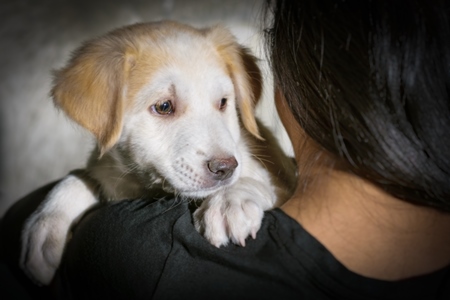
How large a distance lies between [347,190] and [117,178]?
0.96 meters

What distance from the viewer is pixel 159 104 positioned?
5.47 feet

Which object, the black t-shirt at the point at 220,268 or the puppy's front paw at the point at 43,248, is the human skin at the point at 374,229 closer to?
the black t-shirt at the point at 220,268

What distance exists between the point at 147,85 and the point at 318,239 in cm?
83

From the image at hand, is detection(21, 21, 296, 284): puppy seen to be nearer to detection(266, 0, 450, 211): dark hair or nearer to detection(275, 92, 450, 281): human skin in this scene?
detection(275, 92, 450, 281): human skin

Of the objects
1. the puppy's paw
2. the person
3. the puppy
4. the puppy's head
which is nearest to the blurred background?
the puppy

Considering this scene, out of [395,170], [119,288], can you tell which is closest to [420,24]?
[395,170]

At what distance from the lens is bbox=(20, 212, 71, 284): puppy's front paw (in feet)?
5.58

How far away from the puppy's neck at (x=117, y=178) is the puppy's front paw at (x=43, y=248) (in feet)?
0.68

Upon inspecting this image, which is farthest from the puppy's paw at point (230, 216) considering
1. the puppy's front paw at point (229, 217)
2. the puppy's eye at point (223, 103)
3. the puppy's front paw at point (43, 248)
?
the puppy's front paw at point (43, 248)

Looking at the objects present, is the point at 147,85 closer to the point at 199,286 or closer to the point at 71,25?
the point at 199,286

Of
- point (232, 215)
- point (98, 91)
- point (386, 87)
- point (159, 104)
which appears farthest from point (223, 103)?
point (386, 87)

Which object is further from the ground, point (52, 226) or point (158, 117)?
point (158, 117)

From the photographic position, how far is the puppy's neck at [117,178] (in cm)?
178

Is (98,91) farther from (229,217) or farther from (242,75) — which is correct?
(229,217)
